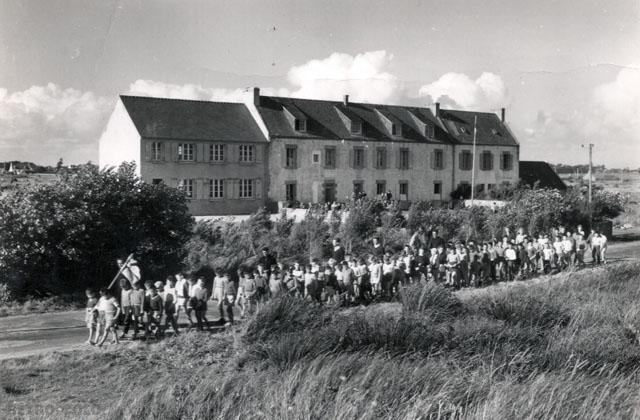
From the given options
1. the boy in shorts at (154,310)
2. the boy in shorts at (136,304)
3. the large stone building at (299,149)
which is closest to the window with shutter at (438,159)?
the large stone building at (299,149)

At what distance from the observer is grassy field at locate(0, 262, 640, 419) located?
9.10m

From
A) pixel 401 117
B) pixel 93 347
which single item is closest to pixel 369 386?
pixel 93 347

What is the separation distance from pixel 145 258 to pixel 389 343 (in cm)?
1057

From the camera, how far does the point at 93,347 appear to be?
13.0m

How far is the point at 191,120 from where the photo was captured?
127 ft

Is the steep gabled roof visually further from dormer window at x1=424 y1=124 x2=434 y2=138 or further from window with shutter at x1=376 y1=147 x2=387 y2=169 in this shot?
window with shutter at x1=376 y1=147 x2=387 y2=169

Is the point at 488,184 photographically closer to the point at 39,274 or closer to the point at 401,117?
the point at 401,117

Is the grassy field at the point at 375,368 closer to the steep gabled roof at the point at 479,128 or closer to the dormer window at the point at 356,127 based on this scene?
the dormer window at the point at 356,127

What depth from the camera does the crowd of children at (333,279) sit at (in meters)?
13.7

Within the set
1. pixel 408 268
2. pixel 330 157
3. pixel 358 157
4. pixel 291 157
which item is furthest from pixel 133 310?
pixel 358 157

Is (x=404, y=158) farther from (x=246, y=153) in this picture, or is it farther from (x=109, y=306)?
(x=109, y=306)

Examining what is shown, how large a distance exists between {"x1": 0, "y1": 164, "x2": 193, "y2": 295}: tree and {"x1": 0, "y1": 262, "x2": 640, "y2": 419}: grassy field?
6.79 meters

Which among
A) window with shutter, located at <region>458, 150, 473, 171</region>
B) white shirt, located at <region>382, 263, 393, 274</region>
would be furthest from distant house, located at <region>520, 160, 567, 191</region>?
white shirt, located at <region>382, 263, 393, 274</region>

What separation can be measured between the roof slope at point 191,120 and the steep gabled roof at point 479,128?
15.8 m
